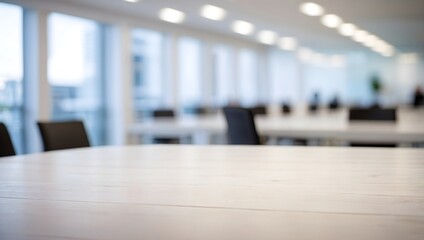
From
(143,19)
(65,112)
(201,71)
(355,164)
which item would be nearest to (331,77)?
(201,71)

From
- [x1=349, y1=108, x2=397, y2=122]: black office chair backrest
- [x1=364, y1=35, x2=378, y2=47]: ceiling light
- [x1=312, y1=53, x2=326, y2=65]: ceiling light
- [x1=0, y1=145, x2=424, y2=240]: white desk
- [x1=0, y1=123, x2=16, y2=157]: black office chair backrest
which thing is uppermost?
[x1=312, y1=53, x2=326, y2=65]: ceiling light

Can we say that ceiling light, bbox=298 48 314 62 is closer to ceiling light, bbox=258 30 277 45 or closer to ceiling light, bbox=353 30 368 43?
ceiling light, bbox=258 30 277 45

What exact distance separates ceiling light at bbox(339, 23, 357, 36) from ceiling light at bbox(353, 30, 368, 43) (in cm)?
11

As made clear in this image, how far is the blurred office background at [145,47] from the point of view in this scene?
5.99 meters

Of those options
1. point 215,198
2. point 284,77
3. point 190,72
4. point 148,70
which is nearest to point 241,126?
point 215,198

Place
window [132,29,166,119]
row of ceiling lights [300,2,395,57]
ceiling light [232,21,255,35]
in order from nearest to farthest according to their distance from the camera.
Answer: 1. row of ceiling lights [300,2,395,57]
2. window [132,29,166,119]
3. ceiling light [232,21,255,35]

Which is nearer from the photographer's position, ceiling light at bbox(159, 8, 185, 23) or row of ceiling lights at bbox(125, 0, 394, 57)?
row of ceiling lights at bbox(125, 0, 394, 57)

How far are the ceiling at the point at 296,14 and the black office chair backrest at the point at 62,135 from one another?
3.39m

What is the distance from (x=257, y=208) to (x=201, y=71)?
878 cm

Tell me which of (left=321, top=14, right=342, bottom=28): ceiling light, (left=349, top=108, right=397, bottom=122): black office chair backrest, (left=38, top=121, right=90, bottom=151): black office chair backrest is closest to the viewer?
(left=38, top=121, right=90, bottom=151): black office chair backrest

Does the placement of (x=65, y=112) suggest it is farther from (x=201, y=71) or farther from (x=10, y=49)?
(x=201, y=71)

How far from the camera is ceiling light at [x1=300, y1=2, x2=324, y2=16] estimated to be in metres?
5.92

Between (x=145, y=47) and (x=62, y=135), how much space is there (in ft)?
19.0

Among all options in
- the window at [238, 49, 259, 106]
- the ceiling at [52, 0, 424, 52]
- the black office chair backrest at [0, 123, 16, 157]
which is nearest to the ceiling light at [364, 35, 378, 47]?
the ceiling at [52, 0, 424, 52]
